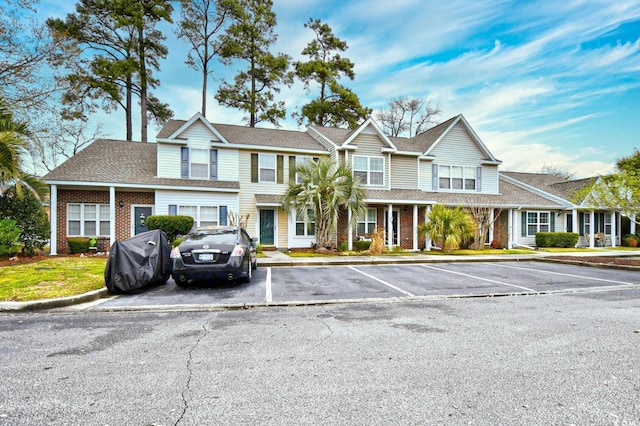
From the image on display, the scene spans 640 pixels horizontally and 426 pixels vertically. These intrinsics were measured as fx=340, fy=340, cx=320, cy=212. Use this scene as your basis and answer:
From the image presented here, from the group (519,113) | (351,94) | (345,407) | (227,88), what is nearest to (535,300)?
(345,407)

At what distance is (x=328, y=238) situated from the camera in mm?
17859

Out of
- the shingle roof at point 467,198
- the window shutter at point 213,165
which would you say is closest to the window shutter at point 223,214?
the window shutter at point 213,165

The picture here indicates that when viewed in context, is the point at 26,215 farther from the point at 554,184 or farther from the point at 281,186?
the point at 554,184

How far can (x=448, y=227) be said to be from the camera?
1839 cm

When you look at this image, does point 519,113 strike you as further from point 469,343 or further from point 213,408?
point 213,408

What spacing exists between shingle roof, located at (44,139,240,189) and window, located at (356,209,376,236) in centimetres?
742

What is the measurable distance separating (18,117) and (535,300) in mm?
20387

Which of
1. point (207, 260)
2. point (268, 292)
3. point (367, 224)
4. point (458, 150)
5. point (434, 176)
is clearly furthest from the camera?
point (458, 150)

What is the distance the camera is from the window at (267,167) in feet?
64.4

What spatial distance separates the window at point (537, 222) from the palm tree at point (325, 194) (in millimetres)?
13503

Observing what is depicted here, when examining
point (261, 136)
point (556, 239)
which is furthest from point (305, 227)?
point (556, 239)

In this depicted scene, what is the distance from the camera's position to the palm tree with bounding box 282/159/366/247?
1667 cm

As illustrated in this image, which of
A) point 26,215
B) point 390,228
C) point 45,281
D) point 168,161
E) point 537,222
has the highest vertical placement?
point 168,161

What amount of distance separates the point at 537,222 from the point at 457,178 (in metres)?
6.46
